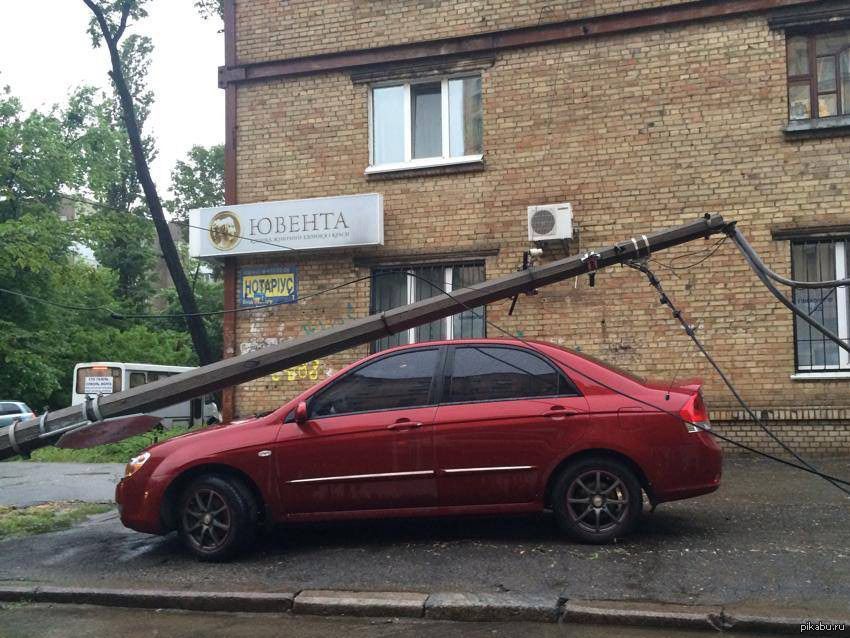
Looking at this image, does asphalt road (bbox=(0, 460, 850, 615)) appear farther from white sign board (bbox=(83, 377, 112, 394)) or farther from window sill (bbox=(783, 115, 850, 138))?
white sign board (bbox=(83, 377, 112, 394))

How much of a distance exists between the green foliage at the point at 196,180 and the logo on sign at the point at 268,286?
38755 mm

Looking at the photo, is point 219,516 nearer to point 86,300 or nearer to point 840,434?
point 840,434

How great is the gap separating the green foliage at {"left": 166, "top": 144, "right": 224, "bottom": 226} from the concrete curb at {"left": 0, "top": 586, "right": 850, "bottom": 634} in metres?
45.7

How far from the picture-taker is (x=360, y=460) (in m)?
6.20

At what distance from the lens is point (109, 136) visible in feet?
76.5

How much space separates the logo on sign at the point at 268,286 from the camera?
39.4 feet

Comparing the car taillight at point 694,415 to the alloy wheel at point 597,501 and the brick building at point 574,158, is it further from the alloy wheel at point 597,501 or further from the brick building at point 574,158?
the brick building at point 574,158

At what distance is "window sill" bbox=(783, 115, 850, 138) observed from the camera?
10125mm

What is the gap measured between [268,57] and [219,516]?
8.30 metres

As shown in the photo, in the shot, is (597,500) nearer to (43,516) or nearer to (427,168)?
(43,516)

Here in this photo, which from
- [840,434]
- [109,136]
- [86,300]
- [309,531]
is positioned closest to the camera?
[309,531]

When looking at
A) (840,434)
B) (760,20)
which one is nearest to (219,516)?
(840,434)

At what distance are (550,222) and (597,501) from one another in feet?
17.7

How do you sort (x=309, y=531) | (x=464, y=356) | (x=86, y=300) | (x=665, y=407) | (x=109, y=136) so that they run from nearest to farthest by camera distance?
1. (x=665, y=407)
2. (x=464, y=356)
3. (x=309, y=531)
4. (x=109, y=136)
5. (x=86, y=300)
